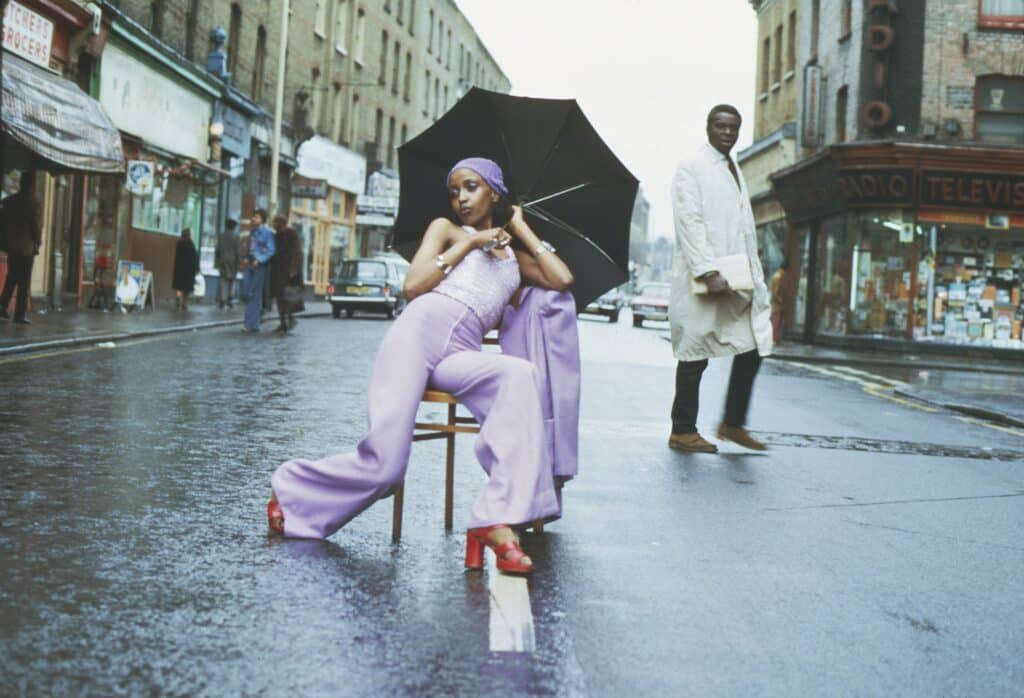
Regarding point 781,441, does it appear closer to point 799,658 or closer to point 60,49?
point 799,658

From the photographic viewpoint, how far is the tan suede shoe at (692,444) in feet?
28.0

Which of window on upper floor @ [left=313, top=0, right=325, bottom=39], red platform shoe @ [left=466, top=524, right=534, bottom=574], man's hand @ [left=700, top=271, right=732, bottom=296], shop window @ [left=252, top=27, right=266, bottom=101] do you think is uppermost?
window on upper floor @ [left=313, top=0, right=325, bottom=39]

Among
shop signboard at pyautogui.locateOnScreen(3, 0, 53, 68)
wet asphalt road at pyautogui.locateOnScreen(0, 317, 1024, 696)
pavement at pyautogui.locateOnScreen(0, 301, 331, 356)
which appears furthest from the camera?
shop signboard at pyautogui.locateOnScreen(3, 0, 53, 68)

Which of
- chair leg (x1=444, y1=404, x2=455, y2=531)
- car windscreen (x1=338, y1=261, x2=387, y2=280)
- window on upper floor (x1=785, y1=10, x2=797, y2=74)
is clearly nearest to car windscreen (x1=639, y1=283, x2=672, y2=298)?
window on upper floor (x1=785, y1=10, x2=797, y2=74)

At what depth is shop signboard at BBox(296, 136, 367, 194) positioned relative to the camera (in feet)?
141

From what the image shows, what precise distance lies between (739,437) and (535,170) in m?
3.59

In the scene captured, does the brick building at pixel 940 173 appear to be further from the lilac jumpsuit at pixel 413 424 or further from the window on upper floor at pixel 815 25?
the lilac jumpsuit at pixel 413 424

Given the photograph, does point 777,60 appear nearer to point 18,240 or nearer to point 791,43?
point 791,43

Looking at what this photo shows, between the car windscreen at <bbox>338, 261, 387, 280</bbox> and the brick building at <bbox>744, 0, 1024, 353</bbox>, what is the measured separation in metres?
11.5

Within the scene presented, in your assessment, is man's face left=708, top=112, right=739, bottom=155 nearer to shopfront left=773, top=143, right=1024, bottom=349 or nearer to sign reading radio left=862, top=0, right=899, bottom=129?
shopfront left=773, top=143, right=1024, bottom=349

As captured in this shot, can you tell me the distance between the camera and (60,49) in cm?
2256

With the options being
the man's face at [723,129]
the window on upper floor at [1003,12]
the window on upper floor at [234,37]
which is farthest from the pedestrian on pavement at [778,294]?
the man's face at [723,129]

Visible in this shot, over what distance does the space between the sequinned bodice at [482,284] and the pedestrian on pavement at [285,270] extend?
1699 centimetres

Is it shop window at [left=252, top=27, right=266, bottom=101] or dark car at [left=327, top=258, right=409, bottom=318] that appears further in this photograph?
shop window at [left=252, top=27, right=266, bottom=101]
